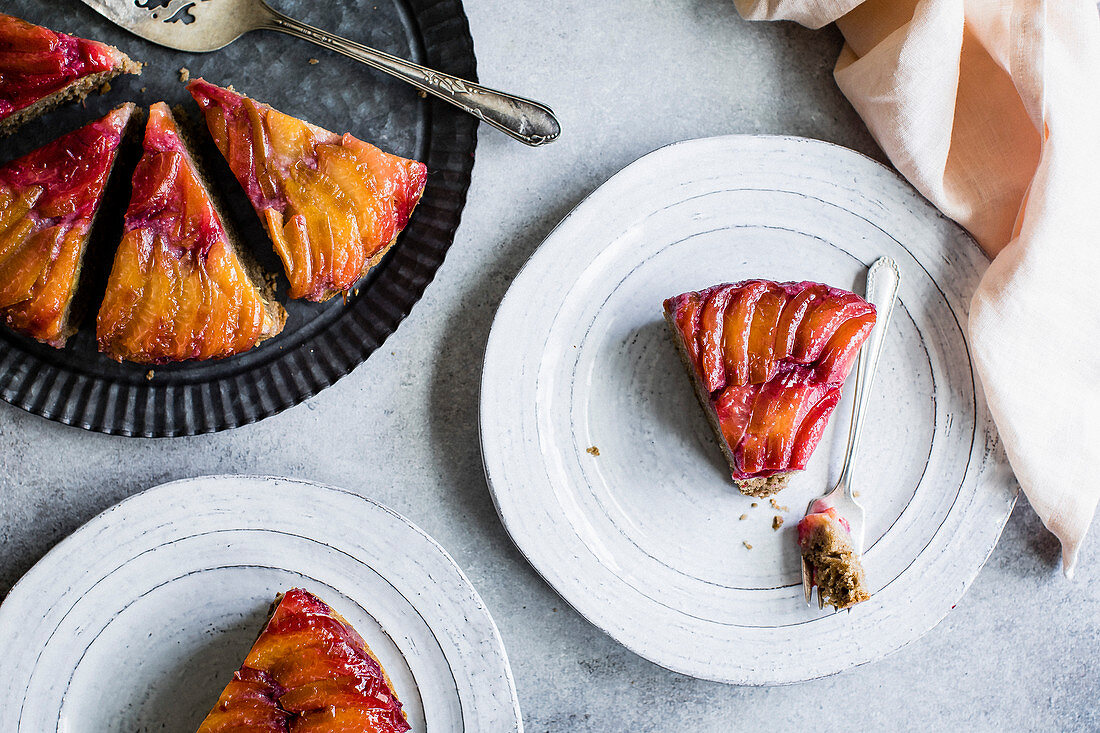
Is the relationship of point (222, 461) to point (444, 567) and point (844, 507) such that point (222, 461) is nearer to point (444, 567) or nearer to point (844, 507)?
point (444, 567)

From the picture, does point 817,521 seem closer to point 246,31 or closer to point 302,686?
point 302,686

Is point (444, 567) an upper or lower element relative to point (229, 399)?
lower

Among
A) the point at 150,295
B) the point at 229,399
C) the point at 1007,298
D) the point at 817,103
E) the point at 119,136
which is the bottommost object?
the point at 1007,298

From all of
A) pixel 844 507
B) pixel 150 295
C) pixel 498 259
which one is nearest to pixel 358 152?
pixel 498 259

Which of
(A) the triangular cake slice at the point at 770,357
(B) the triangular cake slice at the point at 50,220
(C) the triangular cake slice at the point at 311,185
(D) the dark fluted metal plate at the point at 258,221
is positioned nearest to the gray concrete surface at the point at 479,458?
(D) the dark fluted metal plate at the point at 258,221

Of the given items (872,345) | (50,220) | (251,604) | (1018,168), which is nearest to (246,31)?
(50,220)

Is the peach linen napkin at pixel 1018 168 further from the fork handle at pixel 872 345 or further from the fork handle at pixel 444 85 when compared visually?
the fork handle at pixel 444 85
